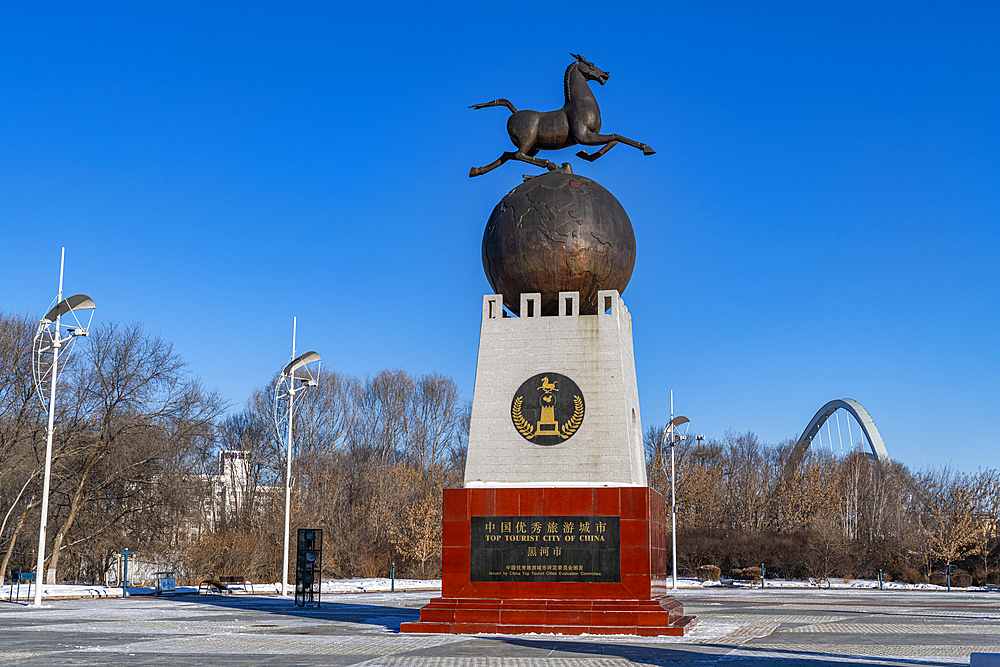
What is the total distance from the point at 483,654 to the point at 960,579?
4232 centimetres

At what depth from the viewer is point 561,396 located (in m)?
18.7

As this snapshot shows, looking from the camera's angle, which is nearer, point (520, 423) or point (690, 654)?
point (690, 654)

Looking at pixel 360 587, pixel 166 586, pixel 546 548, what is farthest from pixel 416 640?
pixel 360 587

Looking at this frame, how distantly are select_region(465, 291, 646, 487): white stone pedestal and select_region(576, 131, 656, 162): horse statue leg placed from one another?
3.89 m

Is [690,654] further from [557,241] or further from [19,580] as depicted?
[19,580]

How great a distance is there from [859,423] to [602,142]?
6283 cm

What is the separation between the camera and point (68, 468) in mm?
37312

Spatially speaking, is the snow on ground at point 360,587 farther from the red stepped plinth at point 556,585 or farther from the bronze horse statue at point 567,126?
the bronze horse statue at point 567,126

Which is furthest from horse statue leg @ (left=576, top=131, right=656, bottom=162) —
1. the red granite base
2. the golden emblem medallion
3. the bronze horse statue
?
the red granite base

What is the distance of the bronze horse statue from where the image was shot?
21031 mm

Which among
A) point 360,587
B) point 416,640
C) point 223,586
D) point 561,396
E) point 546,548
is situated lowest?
point 360,587

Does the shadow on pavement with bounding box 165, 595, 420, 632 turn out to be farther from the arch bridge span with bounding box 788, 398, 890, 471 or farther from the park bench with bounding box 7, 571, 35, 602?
the arch bridge span with bounding box 788, 398, 890, 471

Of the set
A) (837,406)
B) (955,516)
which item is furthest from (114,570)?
(837,406)

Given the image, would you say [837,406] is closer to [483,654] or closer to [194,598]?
[194,598]
